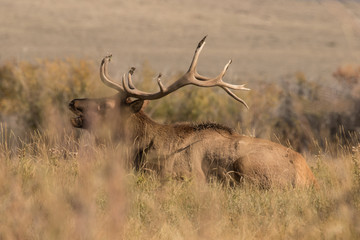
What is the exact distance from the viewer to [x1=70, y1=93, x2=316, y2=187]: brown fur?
7867mm

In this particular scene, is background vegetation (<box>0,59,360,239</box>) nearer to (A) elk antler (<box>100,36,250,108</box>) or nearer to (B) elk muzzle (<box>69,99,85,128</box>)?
(B) elk muzzle (<box>69,99,85,128</box>)

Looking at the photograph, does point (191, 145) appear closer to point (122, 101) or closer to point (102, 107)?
point (122, 101)

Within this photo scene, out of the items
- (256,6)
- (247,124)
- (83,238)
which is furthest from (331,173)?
(256,6)

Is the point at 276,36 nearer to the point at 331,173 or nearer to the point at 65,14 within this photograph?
the point at 65,14

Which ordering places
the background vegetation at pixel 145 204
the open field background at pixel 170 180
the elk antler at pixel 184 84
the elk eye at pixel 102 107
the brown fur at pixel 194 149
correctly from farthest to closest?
the elk eye at pixel 102 107
the elk antler at pixel 184 84
the brown fur at pixel 194 149
the open field background at pixel 170 180
the background vegetation at pixel 145 204

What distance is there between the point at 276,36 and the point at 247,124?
61905mm

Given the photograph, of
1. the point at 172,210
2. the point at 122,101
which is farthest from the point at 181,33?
the point at 172,210

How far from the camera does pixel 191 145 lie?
8312mm

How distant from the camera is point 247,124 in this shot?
18.3 m

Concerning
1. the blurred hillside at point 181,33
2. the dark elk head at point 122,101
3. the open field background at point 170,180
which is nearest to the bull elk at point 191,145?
the dark elk head at point 122,101

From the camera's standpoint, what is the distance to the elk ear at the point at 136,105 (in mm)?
8797

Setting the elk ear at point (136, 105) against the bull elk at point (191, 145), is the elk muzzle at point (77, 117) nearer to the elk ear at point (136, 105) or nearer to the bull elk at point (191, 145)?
the bull elk at point (191, 145)

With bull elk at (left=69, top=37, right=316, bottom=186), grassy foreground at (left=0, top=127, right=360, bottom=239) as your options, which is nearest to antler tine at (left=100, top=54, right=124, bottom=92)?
bull elk at (left=69, top=37, right=316, bottom=186)

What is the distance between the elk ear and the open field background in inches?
21.7
